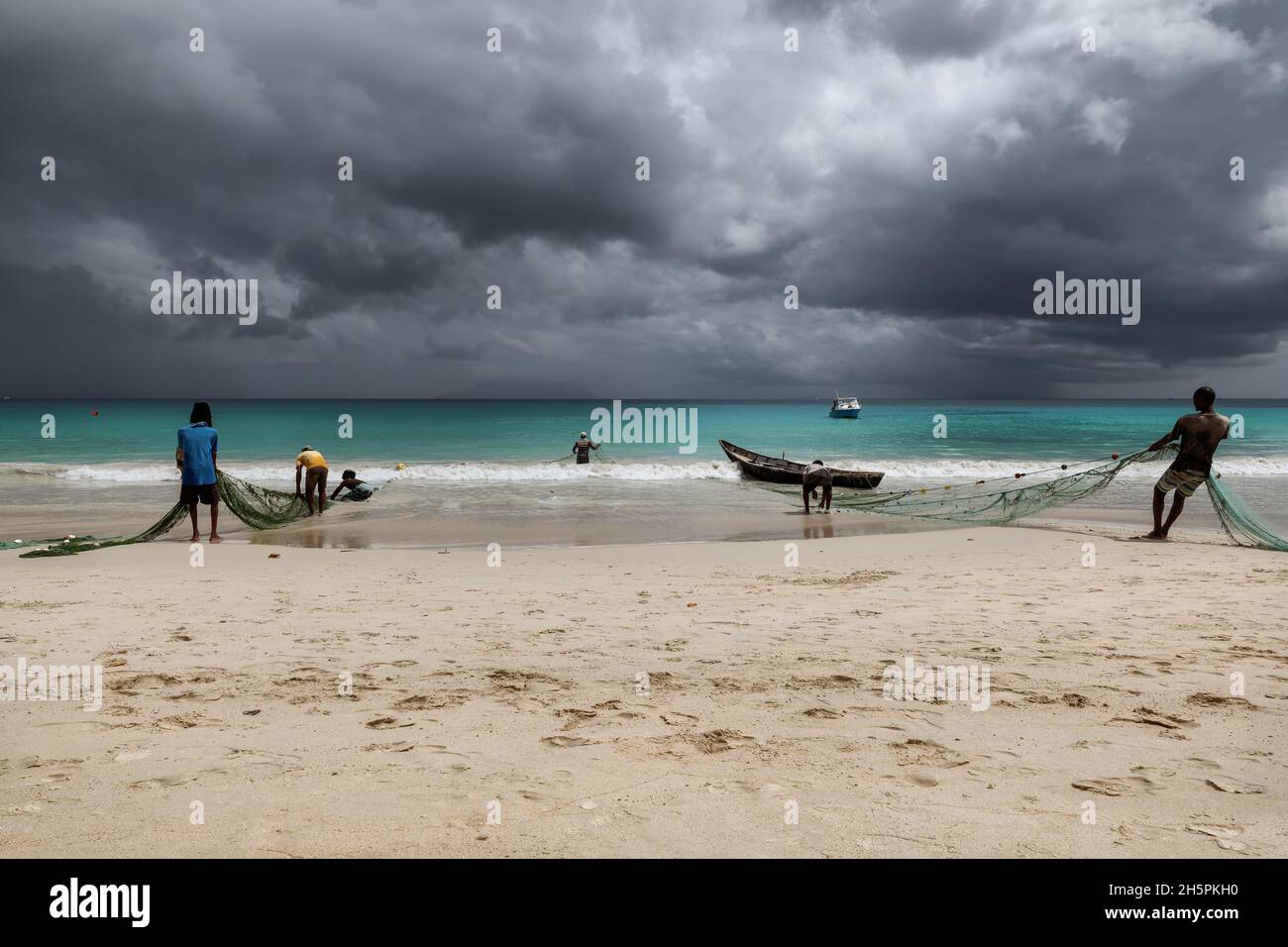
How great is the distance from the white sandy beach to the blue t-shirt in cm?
326

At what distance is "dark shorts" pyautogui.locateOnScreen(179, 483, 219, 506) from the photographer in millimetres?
11234

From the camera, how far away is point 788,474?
21078 millimetres

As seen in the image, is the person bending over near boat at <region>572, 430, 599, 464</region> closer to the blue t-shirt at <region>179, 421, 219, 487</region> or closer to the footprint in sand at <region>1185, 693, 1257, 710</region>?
the blue t-shirt at <region>179, 421, 219, 487</region>

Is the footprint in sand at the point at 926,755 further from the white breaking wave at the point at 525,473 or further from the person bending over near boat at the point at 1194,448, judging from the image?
the white breaking wave at the point at 525,473

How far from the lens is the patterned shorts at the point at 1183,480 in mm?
11352

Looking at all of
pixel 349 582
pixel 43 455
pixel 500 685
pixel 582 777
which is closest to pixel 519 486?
pixel 349 582

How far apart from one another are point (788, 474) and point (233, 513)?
13522 mm

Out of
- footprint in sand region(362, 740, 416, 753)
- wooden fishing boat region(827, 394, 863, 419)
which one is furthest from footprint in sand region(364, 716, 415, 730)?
wooden fishing boat region(827, 394, 863, 419)

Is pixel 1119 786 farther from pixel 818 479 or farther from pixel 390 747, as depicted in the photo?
pixel 818 479

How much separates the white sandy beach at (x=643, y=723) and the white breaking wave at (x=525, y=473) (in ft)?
58.4
